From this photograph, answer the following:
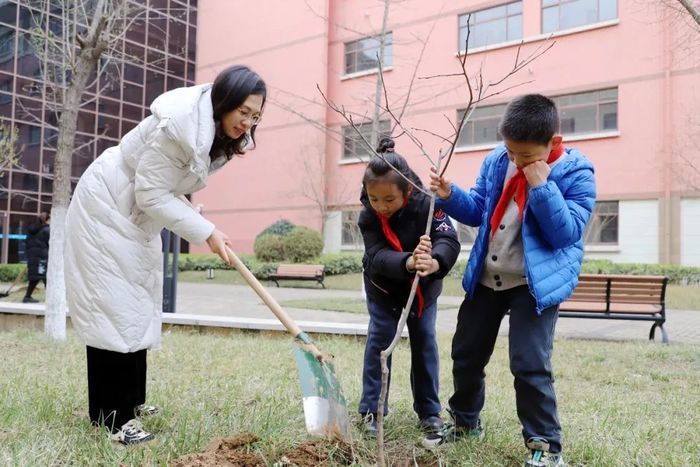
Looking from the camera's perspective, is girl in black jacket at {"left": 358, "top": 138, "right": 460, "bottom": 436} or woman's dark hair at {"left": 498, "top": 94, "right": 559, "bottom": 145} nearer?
woman's dark hair at {"left": 498, "top": 94, "right": 559, "bottom": 145}

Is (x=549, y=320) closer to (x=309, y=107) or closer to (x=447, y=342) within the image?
(x=447, y=342)

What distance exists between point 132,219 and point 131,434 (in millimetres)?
852

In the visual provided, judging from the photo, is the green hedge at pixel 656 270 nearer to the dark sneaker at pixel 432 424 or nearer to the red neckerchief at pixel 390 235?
the dark sneaker at pixel 432 424

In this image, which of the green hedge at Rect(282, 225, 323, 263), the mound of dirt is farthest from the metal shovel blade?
the green hedge at Rect(282, 225, 323, 263)

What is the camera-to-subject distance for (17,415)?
8.66 feet

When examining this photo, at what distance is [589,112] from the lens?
1530 cm

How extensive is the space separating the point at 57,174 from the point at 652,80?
13488 mm

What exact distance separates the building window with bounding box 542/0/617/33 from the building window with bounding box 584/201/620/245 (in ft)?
15.1

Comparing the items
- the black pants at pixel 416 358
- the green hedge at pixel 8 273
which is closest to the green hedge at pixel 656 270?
the black pants at pixel 416 358

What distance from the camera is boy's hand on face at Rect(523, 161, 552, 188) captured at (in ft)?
6.74

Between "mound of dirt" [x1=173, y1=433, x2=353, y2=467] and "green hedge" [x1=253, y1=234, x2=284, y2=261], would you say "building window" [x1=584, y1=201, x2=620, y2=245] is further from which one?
"mound of dirt" [x1=173, y1=433, x2=353, y2=467]

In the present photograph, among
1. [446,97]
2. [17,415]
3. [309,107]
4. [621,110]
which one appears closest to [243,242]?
[309,107]

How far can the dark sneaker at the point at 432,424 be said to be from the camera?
257 cm

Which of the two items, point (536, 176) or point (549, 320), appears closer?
point (536, 176)
